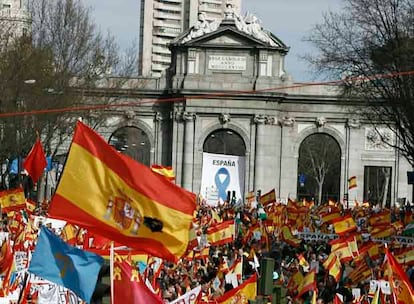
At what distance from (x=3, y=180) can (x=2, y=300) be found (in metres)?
46.0

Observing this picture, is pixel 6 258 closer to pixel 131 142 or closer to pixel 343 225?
pixel 343 225

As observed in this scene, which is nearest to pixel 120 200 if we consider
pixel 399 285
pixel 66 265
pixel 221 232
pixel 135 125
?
pixel 66 265

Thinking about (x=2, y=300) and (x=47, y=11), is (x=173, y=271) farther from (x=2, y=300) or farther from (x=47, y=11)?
(x=47, y=11)

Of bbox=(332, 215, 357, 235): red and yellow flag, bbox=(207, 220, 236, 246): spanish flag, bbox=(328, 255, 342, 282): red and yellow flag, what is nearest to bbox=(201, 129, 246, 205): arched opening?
bbox=(332, 215, 357, 235): red and yellow flag

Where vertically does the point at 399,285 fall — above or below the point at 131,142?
above

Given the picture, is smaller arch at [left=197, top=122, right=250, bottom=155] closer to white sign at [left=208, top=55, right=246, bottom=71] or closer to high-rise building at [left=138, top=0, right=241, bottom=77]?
white sign at [left=208, top=55, right=246, bottom=71]

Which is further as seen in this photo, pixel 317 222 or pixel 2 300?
pixel 317 222

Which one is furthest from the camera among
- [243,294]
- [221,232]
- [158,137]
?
[158,137]

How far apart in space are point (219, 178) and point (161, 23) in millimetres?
126009

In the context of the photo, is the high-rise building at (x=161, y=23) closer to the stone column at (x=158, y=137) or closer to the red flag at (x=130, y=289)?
the stone column at (x=158, y=137)

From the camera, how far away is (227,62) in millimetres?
76438

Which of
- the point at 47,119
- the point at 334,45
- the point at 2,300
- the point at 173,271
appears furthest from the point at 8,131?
the point at 2,300

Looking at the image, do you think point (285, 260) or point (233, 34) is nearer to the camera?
point (285, 260)

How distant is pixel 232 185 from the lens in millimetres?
63531
